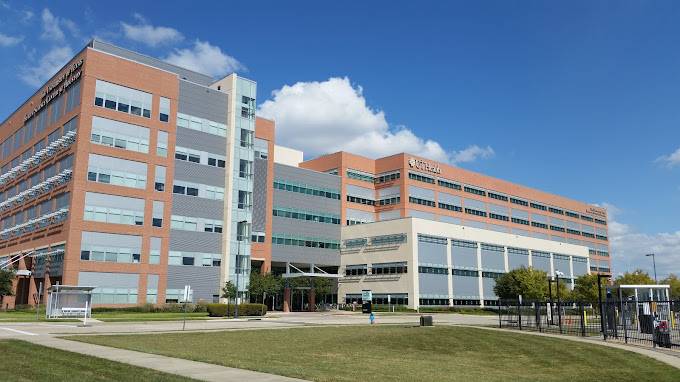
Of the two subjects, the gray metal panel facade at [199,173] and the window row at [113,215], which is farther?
the gray metal panel facade at [199,173]

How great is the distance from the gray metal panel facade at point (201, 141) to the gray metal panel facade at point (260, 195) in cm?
636

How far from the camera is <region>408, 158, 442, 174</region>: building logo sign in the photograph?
93188 mm

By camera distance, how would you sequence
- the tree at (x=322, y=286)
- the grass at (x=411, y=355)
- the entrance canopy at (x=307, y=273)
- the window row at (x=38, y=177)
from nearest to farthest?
1. the grass at (x=411, y=355)
2. the window row at (x=38, y=177)
3. the entrance canopy at (x=307, y=273)
4. the tree at (x=322, y=286)

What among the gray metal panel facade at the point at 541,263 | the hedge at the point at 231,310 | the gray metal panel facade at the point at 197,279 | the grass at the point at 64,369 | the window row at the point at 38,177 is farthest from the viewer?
the gray metal panel facade at the point at 541,263

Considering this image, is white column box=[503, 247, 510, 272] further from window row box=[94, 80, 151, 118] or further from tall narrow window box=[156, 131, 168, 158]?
window row box=[94, 80, 151, 118]

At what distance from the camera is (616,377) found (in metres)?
16.6

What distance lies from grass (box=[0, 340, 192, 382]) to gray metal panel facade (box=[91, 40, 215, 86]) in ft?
191

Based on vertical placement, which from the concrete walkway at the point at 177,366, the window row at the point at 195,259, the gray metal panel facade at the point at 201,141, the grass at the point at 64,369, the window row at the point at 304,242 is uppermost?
the gray metal panel facade at the point at 201,141

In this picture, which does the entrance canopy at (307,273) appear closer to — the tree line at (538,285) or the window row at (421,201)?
the window row at (421,201)

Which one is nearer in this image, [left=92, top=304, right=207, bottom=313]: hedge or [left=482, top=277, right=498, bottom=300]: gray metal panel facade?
[left=92, top=304, right=207, bottom=313]: hedge

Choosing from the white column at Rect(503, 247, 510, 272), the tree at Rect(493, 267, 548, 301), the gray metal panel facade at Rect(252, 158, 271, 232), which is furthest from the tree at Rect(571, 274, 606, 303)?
the gray metal panel facade at Rect(252, 158, 271, 232)

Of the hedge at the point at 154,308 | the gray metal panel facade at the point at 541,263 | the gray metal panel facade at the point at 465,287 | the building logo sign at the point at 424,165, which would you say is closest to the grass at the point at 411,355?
the hedge at the point at 154,308

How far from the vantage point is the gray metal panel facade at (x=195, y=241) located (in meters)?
68.5

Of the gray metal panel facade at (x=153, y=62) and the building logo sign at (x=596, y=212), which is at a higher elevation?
the gray metal panel facade at (x=153, y=62)
